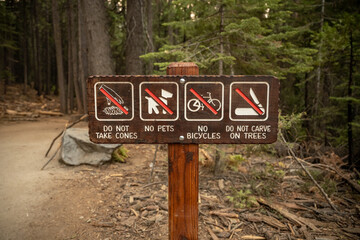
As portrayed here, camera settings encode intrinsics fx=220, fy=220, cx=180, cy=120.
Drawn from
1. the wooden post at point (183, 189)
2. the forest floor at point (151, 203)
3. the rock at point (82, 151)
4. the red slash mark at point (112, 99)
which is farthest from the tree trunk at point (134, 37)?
the wooden post at point (183, 189)

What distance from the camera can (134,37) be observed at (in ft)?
27.5

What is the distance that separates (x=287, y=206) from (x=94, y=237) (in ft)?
10.6

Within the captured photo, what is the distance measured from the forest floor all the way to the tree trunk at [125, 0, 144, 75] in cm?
417

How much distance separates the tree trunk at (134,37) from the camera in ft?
27.4

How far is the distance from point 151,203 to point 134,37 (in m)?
6.50

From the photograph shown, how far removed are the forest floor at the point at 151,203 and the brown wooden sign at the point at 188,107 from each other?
6.91 ft

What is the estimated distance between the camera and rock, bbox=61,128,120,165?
A: 18.6 feet

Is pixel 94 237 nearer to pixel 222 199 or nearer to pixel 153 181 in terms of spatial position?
pixel 153 181

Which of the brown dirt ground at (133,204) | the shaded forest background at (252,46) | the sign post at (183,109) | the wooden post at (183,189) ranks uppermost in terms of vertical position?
the shaded forest background at (252,46)

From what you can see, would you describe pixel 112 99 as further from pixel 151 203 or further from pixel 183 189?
pixel 151 203

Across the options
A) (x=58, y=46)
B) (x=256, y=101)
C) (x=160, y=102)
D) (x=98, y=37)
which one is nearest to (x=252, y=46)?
(x=256, y=101)

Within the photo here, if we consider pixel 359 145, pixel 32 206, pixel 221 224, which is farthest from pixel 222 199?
pixel 359 145

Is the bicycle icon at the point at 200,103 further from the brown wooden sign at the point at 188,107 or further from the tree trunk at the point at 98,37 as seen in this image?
the tree trunk at the point at 98,37

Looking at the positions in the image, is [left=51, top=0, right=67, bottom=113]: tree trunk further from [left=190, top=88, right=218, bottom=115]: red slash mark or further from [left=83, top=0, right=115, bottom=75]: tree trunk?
[left=190, top=88, right=218, bottom=115]: red slash mark
